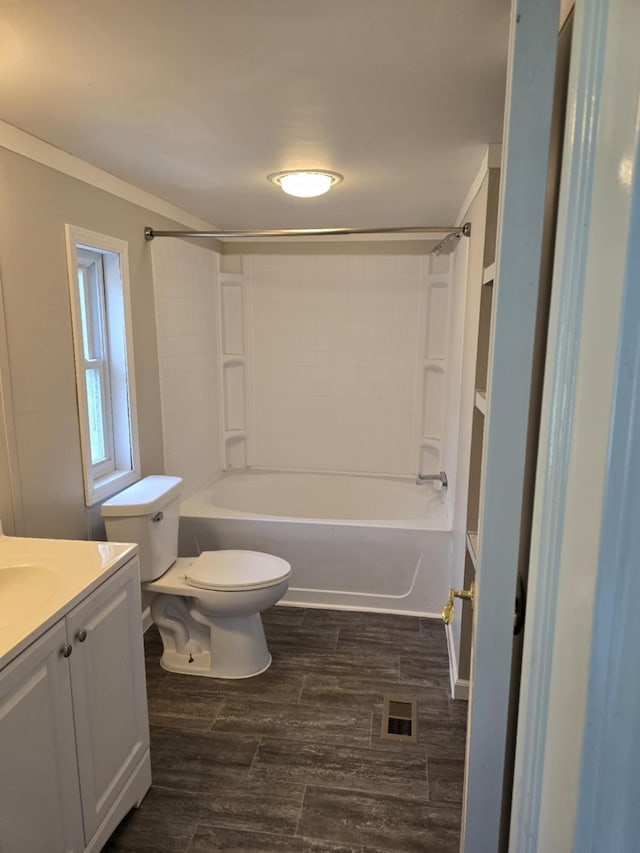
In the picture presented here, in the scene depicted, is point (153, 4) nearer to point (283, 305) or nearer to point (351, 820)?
point (351, 820)

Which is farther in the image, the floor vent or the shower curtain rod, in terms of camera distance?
the shower curtain rod

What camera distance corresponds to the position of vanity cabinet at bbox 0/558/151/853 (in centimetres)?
119

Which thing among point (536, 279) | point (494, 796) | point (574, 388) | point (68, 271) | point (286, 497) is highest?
point (68, 271)

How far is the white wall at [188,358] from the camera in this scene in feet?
9.78

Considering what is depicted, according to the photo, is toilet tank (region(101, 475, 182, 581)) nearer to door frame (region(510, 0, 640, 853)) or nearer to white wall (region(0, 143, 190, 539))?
white wall (region(0, 143, 190, 539))

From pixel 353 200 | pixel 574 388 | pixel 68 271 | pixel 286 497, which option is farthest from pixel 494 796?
pixel 286 497

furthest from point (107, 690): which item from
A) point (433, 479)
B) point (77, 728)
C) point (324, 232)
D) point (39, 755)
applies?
point (433, 479)

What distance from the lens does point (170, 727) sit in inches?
85.1

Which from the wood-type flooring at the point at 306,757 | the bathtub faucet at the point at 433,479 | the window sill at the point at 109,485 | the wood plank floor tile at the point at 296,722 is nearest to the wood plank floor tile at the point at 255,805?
the wood-type flooring at the point at 306,757

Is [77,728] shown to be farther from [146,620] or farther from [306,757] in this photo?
[146,620]

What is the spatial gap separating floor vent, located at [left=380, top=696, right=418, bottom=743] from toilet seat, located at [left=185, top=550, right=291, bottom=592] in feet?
2.27

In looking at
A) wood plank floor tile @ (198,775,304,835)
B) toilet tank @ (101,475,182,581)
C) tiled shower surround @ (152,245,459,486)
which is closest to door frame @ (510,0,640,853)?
wood plank floor tile @ (198,775,304,835)

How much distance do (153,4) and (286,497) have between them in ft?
10.5

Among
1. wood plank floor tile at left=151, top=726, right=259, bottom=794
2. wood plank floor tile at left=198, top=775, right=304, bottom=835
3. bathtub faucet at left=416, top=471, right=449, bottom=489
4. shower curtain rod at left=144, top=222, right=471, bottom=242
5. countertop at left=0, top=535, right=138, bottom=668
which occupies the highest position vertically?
shower curtain rod at left=144, top=222, right=471, bottom=242
